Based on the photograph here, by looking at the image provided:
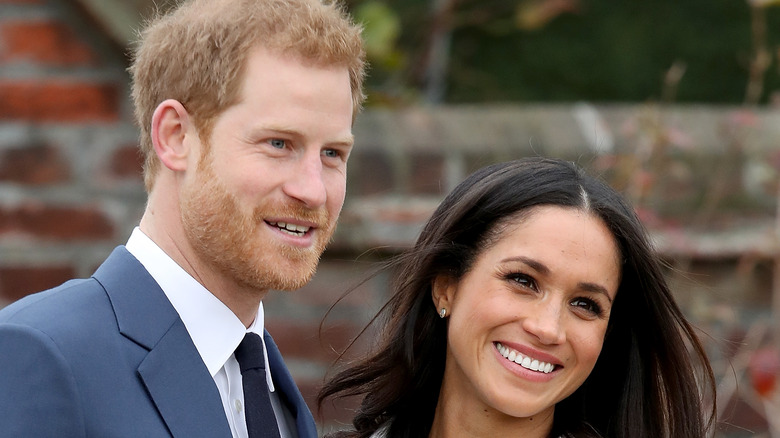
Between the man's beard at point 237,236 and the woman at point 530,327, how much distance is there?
0.58 meters

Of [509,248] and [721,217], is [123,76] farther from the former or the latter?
[721,217]

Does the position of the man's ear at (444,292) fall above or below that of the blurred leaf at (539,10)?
below

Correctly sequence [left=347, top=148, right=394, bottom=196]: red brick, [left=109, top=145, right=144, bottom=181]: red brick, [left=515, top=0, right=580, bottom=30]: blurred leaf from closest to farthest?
[left=109, top=145, right=144, bottom=181]: red brick < [left=347, top=148, right=394, bottom=196]: red brick < [left=515, top=0, right=580, bottom=30]: blurred leaf

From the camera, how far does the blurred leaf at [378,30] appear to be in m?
4.56

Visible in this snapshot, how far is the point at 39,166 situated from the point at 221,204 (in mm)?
1522

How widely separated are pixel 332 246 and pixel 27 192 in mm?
1002

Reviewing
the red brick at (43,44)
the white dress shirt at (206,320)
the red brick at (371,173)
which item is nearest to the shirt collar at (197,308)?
the white dress shirt at (206,320)

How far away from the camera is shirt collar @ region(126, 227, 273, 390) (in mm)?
2596

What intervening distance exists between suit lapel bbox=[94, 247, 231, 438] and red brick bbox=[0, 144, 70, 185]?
1.34 m

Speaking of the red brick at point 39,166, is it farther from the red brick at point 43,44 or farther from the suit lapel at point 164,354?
the suit lapel at point 164,354

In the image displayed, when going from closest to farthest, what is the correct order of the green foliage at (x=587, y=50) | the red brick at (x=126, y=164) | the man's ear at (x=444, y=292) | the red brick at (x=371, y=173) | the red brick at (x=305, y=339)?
the man's ear at (x=444, y=292), the red brick at (x=126, y=164), the red brick at (x=305, y=339), the red brick at (x=371, y=173), the green foliage at (x=587, y=50)

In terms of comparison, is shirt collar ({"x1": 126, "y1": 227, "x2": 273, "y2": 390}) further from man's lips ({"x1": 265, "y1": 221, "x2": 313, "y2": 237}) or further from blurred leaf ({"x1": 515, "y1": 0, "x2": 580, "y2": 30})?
blurred leaf ({"x1": 515, "y1": 0, "x2": 580, "y2": 30})

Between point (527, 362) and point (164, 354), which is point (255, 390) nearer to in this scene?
point (164, 354)

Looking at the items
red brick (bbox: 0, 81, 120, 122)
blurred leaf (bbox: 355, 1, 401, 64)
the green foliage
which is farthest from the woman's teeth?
the green foliage
